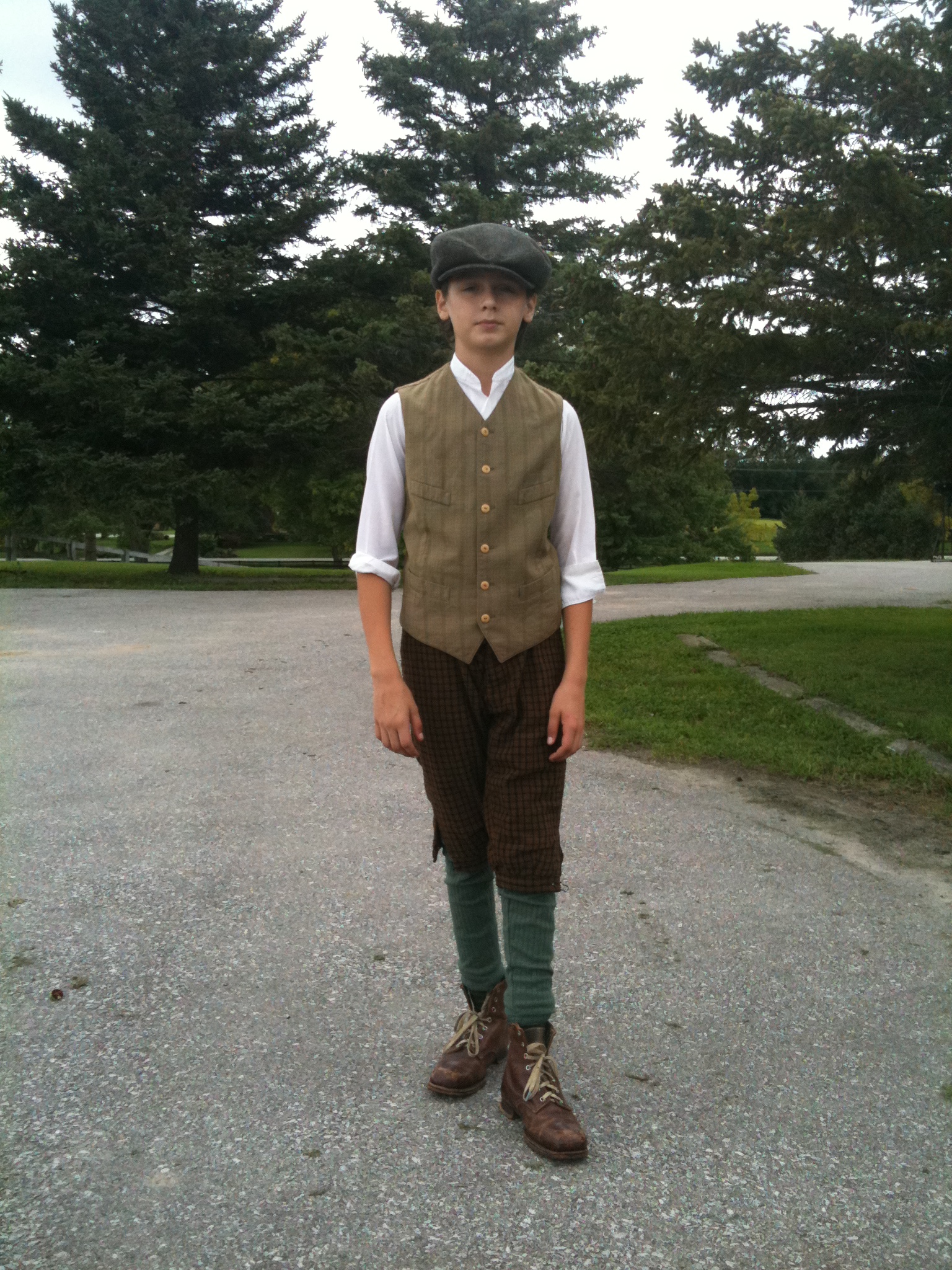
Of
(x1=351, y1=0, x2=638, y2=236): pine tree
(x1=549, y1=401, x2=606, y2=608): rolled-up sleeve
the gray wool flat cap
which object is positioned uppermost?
(x1=351, y1=0, x2=638, y2=236): pine tree

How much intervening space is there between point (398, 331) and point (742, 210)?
1323cm

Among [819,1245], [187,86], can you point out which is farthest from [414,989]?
[187,86]

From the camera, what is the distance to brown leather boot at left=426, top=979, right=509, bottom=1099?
264 centimetres

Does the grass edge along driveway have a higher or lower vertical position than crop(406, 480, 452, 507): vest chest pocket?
lower

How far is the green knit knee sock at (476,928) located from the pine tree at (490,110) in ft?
70.4

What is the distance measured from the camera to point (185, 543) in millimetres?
22469

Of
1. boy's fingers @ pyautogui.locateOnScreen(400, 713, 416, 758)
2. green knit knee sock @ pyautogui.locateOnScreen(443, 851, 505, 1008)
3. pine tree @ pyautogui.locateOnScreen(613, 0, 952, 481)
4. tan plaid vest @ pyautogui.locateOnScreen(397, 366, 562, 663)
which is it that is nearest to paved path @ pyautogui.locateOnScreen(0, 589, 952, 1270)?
green knit knee sock @ pyautogui.locateOnScreen(443, 851, 505, 1008)

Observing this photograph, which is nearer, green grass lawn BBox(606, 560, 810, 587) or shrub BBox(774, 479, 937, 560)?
green grass lawn BBox(606, 560, 810, 587)

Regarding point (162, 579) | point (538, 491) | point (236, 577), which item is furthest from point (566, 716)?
point (236, 577)

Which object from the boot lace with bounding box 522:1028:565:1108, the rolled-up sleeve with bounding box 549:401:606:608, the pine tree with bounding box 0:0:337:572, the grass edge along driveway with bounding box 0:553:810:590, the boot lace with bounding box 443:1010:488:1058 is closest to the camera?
the boot lace with bounding box 522:1028:565:1108

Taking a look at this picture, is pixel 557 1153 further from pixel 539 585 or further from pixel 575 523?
pixel 575 523

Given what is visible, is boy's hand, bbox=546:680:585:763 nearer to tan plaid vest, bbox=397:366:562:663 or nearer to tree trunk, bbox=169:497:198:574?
tan plaid vest, bbox=397:366:562:663

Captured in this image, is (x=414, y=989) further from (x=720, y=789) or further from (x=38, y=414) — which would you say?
(x=38, y=414)

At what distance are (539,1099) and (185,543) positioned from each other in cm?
2111
